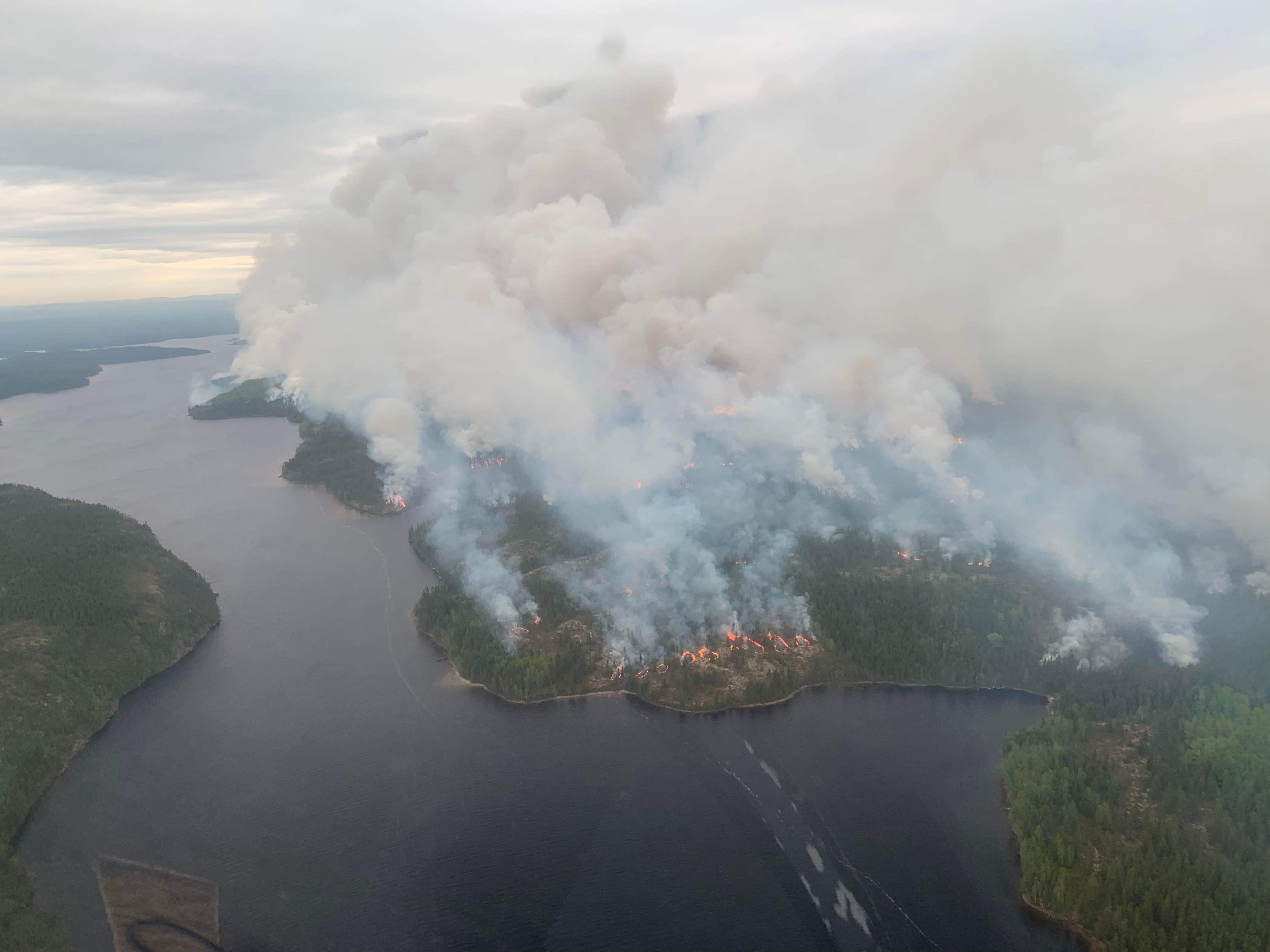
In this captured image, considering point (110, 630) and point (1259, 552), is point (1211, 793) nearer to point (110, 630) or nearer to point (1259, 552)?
point (1259, 552)

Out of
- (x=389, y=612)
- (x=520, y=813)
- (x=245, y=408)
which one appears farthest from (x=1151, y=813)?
(x=245, y=408)

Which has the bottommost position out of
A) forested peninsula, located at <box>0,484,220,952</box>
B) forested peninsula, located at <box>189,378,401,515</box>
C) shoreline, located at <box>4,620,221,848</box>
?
forested peninsula, located at <box>189,378,401,515</box>

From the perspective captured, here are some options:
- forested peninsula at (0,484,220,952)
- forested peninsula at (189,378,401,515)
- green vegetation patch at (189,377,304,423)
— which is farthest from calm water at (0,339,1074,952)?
green vegetation patch at (189,377,304,423)

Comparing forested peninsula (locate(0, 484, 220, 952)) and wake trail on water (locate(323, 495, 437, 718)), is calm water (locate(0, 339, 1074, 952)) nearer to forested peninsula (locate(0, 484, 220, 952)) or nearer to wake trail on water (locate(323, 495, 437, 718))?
wake trail on water (locate(323, 495, 437, 718))

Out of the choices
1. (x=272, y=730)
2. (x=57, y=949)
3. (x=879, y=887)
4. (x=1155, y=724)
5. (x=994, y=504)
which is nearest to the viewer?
(x=57, y=949)

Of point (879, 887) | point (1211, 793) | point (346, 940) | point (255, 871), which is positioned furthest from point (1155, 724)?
point (255, 871)

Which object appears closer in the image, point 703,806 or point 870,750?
point 703,806
